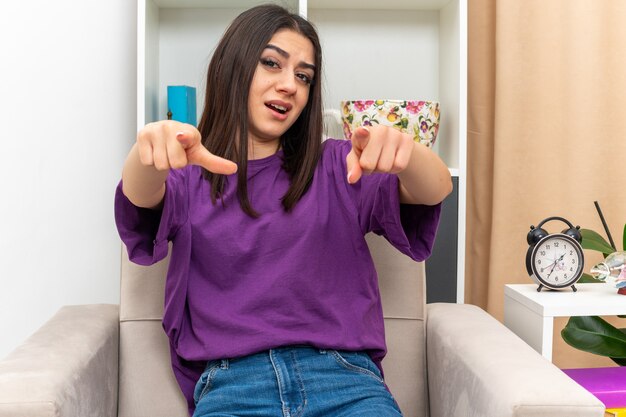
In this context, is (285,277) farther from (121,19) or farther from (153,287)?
(121,19)

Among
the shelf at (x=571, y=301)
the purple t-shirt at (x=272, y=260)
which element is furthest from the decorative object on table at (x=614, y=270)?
the purple t-shirt at (x=272, y=260)

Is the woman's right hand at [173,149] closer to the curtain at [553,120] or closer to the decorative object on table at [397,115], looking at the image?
the decorative object on table at [397,115]

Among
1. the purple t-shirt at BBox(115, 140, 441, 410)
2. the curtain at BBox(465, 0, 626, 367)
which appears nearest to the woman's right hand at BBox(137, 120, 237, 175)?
the purple t-shirt at BBox(115, 140, 441, 410)

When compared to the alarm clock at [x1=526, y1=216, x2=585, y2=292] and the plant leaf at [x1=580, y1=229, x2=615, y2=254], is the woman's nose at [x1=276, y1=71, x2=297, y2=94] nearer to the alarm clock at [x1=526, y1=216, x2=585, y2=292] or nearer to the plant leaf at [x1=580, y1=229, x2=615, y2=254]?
the alarm clock at [x1=526, y1=216, x2=585, y2=292]

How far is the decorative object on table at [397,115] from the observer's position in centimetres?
184

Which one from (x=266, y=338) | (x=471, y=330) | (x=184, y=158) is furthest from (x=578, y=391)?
(x=184, y=158)

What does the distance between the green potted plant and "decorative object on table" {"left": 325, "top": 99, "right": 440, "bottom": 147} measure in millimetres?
465

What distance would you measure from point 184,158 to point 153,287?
506 millimetres

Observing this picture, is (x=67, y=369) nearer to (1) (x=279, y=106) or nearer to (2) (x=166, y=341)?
(2) (x=166, y=341)

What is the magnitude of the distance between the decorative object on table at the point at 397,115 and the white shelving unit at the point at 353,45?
0.58 feet

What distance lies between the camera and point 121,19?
6.57ft

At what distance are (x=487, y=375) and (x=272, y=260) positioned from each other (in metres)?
0.38

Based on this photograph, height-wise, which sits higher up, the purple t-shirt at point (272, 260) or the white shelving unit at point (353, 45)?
the white shelving unit at point (353, 45)

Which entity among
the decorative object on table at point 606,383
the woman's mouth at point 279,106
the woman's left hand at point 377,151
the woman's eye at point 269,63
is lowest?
the decorative object on table at point 606,383
